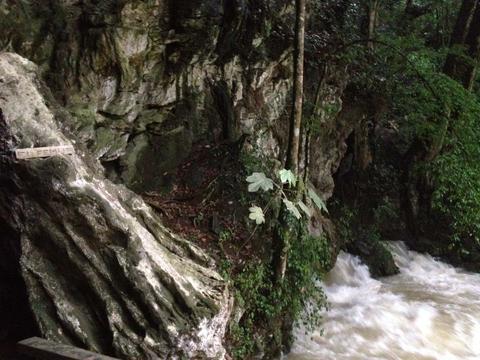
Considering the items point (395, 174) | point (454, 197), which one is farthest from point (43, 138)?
point (395, 174)

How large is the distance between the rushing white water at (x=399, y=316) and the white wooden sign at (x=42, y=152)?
13.8 feet

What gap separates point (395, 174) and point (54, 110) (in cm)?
954

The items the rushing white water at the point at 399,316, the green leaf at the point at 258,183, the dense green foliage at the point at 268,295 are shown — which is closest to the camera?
the green leaf at the point at 258,183

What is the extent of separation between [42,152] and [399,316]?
6.52 metres

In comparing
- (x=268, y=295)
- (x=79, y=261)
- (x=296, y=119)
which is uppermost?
(x=296, y=119)

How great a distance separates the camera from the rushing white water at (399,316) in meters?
6.61

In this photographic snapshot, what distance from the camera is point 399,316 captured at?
7832mm

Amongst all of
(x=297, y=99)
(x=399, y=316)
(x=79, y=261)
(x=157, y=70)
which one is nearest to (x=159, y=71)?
(x=157, y=70)

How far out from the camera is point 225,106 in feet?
26.3

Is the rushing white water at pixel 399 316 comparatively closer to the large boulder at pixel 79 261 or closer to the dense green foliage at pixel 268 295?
the dense green foliage at pixel 268 295

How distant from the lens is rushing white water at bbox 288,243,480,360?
661 cm

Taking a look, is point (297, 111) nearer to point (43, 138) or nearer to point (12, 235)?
point (43, 138)

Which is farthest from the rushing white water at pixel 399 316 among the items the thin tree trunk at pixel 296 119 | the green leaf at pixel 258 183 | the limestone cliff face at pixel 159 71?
the limestone cliff face at pixel 159 71

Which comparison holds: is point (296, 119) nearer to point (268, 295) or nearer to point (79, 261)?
point (268, 295)
